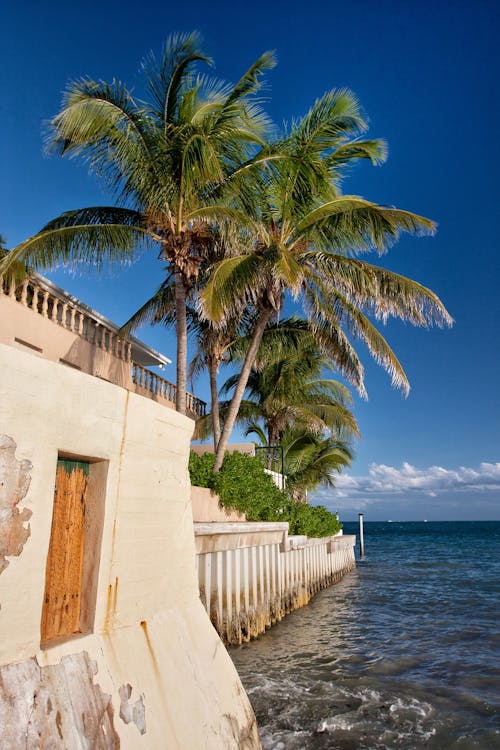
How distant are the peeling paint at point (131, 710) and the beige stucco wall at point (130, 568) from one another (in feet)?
0.12

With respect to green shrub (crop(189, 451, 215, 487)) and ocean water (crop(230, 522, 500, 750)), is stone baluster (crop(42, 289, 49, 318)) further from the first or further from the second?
ocean water (crop(230, 522, 500, 750))

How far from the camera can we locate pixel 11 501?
3439 millimetres

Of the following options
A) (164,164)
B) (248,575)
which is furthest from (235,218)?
(248,575)

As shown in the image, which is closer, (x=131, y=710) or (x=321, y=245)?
(x=131, y=710)

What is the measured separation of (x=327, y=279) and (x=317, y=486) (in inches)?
921

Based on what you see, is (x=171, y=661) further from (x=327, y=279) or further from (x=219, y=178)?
(x=327, y=279)

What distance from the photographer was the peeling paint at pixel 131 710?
12.5 ft

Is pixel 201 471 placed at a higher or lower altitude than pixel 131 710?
higher

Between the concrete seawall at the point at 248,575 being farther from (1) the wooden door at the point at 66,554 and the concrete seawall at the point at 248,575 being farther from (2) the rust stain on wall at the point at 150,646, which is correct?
(1) the wooden door at the point at 66,554

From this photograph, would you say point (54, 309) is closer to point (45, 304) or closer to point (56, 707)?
point (45, 304)

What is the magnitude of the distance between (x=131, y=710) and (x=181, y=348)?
1064 cm

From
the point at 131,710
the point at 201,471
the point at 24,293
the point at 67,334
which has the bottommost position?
the point at 131,710

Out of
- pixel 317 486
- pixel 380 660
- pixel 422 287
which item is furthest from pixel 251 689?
pixel 317 486

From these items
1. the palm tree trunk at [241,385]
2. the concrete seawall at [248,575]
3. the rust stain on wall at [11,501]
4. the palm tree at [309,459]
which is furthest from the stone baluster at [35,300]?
the palm tree at [309,459]
